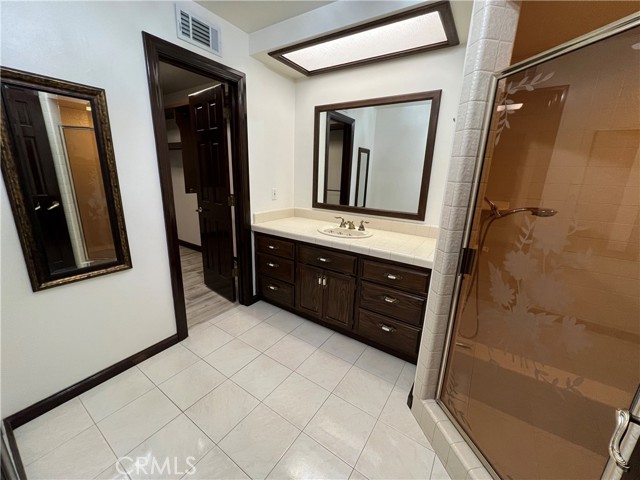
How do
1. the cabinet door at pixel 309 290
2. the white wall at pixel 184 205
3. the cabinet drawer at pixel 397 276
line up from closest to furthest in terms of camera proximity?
the cabinet drawer at pixel 397 276 → the cabinet door at pixel 309 290 → the white wall at pixel 184 205

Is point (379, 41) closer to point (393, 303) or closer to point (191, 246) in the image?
point (393, 303)

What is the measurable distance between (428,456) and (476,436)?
263mm

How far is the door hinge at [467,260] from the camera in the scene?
1.17 meters

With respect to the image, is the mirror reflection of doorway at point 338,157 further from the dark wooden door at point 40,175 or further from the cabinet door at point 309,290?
the dark wooden door at point 40,175

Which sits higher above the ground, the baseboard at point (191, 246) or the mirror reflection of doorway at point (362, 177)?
the mirror reflection of doorway at point (362, 177)

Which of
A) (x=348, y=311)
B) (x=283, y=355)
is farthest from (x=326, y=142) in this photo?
(x=283, y=355)

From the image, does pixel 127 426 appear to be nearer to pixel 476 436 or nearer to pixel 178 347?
pixel 178 347

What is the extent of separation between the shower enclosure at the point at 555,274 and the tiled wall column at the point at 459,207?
6 centimetres

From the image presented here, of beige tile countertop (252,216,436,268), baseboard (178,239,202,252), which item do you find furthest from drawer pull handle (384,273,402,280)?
baseboard (178,239,202,252)

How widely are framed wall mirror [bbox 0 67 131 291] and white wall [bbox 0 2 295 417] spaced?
5 cm

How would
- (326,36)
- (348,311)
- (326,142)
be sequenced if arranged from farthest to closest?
(326,142), (348,311), (326,36)

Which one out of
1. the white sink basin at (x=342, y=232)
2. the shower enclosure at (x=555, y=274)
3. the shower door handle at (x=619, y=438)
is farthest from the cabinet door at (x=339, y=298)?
the shower door handle at (x=619, y=438)

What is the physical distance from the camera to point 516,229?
131cm

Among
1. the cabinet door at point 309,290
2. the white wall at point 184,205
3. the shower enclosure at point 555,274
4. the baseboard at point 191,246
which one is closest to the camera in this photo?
the shower enclosure at point 555,274
